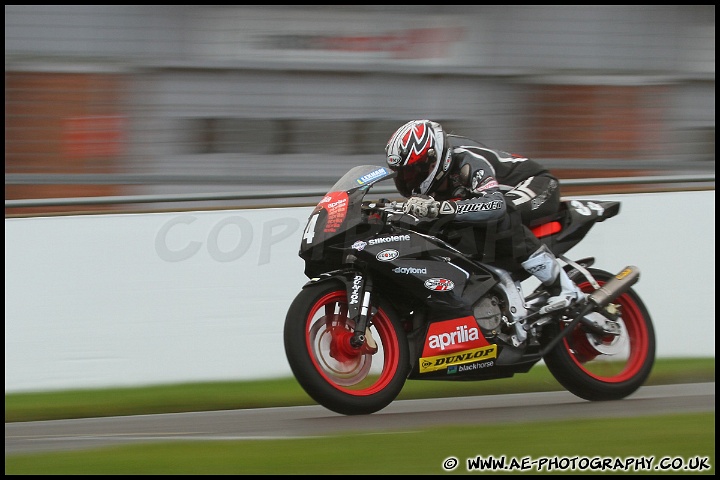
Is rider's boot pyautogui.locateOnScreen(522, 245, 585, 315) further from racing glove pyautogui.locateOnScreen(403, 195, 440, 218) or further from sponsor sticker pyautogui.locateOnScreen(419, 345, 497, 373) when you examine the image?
racing glove pyautogui.locateOnScreen(403, 195, 440, 218)

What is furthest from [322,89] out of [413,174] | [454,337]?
[454,337]

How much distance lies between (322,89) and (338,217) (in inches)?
164

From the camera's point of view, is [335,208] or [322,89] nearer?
[335,208]

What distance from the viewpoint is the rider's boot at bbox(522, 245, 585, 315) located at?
5914 millimetres

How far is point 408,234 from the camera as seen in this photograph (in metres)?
5.59

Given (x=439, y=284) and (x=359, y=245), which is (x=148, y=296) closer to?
(x=359, y=245)

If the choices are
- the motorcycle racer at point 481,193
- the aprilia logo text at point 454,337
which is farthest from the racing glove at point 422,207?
the aprilia logo text at point 454,337

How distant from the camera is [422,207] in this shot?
5.41 metres

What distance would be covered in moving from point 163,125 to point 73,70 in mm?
893

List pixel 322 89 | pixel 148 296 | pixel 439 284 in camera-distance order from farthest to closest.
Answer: pixel 322 89 → pixel 148 296 → pixel 439 284

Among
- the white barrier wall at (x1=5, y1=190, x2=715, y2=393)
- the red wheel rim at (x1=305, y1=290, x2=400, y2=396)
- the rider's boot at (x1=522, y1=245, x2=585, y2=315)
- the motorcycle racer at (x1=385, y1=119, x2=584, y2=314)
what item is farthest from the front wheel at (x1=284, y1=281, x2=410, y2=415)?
the white barrier wall at (x1=5, y1=190, x2=715, y2=393)

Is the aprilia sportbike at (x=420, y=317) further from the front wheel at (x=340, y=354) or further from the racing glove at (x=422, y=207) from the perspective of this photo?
the racing glove at (x=422, y=207)

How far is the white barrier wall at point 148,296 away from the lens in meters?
6.62

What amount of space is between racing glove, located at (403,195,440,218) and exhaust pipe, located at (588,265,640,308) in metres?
1.22
